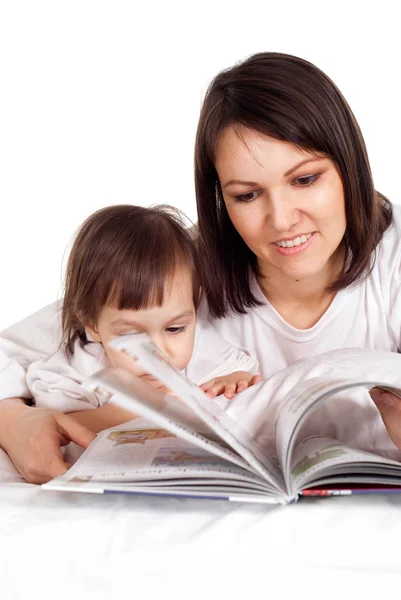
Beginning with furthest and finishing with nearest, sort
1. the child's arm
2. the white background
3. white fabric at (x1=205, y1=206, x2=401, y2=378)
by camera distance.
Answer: the white background < white fabric at (x1=205, y1=206, x2=401, y2=378) < the child's arm

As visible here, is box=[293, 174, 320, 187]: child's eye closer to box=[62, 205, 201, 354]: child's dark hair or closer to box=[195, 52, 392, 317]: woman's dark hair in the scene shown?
box=[195, 52, 392, 317]: woman's dark hair

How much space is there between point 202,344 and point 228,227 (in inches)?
12.2

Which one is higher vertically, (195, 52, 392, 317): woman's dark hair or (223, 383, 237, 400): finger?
(195, 52, 392, 317): woman's dark hair

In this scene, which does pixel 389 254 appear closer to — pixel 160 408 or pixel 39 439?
pixel 39 439

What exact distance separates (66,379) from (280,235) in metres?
0.58

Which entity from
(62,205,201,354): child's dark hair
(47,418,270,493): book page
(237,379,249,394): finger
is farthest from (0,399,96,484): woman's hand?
(237,379,249,394): finger

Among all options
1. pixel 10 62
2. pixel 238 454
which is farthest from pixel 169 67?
pixel 238 454

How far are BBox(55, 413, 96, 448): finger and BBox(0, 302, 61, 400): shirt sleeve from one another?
0.37 m

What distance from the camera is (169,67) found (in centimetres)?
358

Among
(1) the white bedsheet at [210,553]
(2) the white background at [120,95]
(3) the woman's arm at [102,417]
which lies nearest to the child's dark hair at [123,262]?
(3) the woman's arm at [102,417]

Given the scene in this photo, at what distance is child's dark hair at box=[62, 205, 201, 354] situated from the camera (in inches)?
70.3

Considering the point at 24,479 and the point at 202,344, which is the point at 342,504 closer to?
the point at 24,479

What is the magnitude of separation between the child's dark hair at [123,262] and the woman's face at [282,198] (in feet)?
0.53

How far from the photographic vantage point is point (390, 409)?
1242 millimetres
